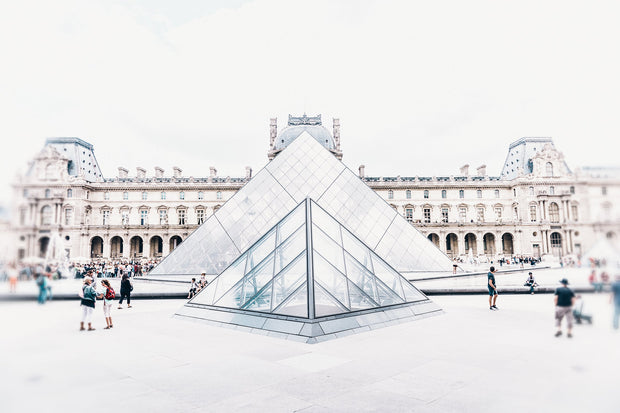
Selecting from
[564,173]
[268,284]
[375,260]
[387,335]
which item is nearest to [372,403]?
[564,173]

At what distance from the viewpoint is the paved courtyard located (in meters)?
2.20

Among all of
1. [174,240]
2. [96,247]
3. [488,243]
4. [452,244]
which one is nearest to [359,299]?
[174,240]

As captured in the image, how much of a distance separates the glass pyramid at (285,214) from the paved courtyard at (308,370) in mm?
8829

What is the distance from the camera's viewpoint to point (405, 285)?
866cm

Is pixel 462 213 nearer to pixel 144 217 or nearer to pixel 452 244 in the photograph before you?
pixel 452 244

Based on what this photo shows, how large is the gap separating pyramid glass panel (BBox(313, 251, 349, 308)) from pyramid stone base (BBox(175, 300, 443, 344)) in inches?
16.6

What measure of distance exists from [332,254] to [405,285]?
2209 mm

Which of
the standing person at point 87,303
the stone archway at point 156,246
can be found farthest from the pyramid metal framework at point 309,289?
the stone archway at point 156,246

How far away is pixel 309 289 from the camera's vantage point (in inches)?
255

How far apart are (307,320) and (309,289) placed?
573mm

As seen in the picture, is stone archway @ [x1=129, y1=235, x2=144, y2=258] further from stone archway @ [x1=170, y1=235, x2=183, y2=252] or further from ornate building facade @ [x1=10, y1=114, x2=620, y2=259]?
stone archway @ [x1=170, y1=235, x2=183, y2=252]

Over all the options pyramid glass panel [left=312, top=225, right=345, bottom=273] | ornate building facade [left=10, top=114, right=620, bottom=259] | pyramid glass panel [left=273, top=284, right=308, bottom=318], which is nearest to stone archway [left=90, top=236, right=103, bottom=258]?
ornate building facade [left=10, top=114, right=620, bottom=259]

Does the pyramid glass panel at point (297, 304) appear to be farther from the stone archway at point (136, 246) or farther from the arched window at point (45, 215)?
the stone archway at point (136, 246)

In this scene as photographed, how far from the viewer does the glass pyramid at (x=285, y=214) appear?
15.2m
